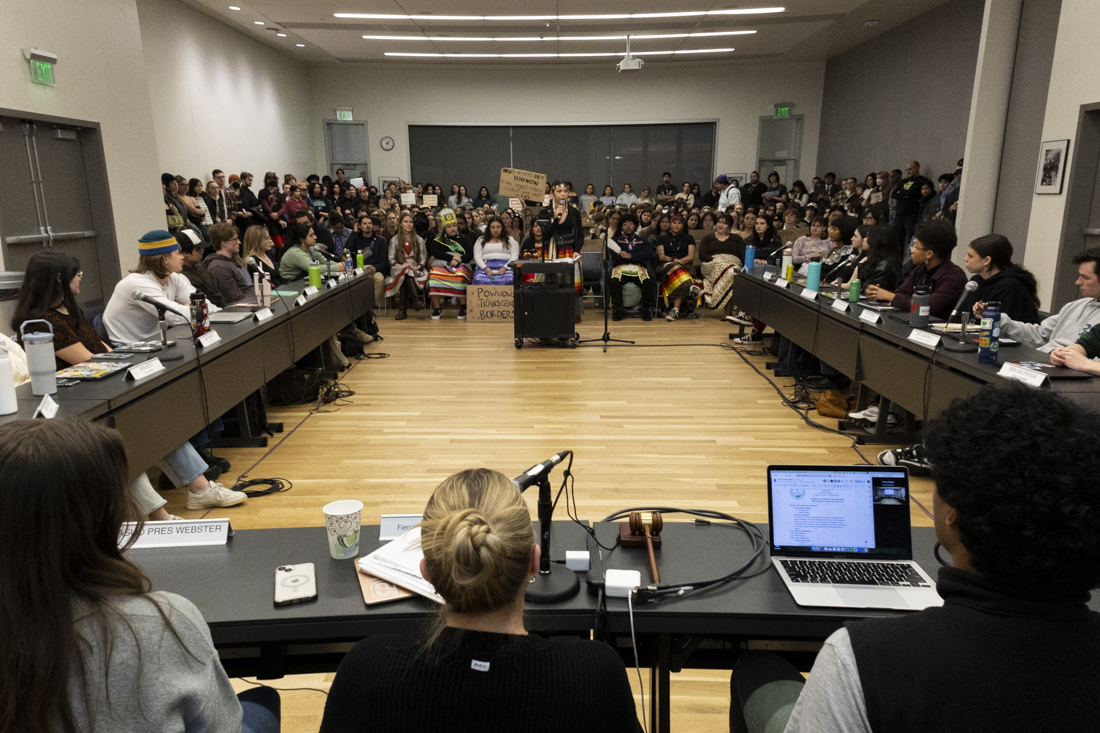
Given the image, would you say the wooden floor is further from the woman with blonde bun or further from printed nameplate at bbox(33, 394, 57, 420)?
the woman with blonde bun

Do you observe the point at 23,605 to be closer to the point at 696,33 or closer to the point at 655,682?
the point at 655,682

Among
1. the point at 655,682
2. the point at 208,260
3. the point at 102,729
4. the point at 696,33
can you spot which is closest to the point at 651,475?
the point at 655,682

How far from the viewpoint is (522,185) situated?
830 centimetres

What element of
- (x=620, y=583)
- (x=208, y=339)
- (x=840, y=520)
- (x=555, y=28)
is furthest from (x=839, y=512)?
(x=555, y=28)

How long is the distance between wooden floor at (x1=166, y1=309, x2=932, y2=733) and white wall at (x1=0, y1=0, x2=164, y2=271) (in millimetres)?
3103

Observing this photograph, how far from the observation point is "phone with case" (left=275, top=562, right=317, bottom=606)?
1.47 m

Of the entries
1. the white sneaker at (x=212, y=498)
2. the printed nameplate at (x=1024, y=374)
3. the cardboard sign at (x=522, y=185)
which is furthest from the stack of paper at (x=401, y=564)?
the cardboard sign at (x=522, y=185)

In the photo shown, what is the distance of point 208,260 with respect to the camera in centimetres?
521

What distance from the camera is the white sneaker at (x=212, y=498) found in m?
3.34

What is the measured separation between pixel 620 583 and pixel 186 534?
1.07 m

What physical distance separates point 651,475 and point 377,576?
2.30m

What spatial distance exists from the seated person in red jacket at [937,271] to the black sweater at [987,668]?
11.8 ft

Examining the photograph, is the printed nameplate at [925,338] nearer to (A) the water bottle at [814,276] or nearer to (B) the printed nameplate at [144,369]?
(A) the water bottle at [814,276]

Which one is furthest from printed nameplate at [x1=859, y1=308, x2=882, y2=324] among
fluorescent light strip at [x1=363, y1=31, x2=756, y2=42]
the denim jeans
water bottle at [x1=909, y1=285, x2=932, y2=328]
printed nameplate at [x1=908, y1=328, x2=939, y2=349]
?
fluorescent light strip at [x1=363, y1=31, x2=756, y2=42]
